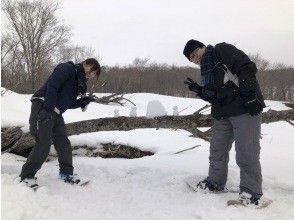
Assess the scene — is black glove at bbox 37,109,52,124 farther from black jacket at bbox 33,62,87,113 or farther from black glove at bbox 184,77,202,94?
black glove at bbox 184,77,202,94

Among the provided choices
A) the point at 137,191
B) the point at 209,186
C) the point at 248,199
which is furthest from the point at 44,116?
the point at 248,199

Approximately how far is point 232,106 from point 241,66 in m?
0.42

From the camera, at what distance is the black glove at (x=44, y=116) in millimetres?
4289

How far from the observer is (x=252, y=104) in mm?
3816

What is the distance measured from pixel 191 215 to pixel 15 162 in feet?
9.96

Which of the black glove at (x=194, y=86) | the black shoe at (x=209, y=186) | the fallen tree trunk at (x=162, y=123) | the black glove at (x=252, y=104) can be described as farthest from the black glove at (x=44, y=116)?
the black glove at (x=252, y=104)

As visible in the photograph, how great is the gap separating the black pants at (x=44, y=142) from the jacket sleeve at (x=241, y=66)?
195 cm

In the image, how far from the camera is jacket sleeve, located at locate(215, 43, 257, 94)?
380 centimetres

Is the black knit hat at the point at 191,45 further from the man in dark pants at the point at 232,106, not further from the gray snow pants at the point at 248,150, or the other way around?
the gray snow pants at the point at 248,150

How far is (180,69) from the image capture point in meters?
38.5

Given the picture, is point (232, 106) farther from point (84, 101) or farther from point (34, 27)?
point (34, 27)

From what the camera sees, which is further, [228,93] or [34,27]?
[34,27]

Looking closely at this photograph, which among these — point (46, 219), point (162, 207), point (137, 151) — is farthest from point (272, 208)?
point (137, 151)

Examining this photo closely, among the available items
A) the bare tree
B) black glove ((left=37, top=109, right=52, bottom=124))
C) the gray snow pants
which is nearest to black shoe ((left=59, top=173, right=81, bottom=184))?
black glove ((left=37, top=109, right=52, bottom=124))
